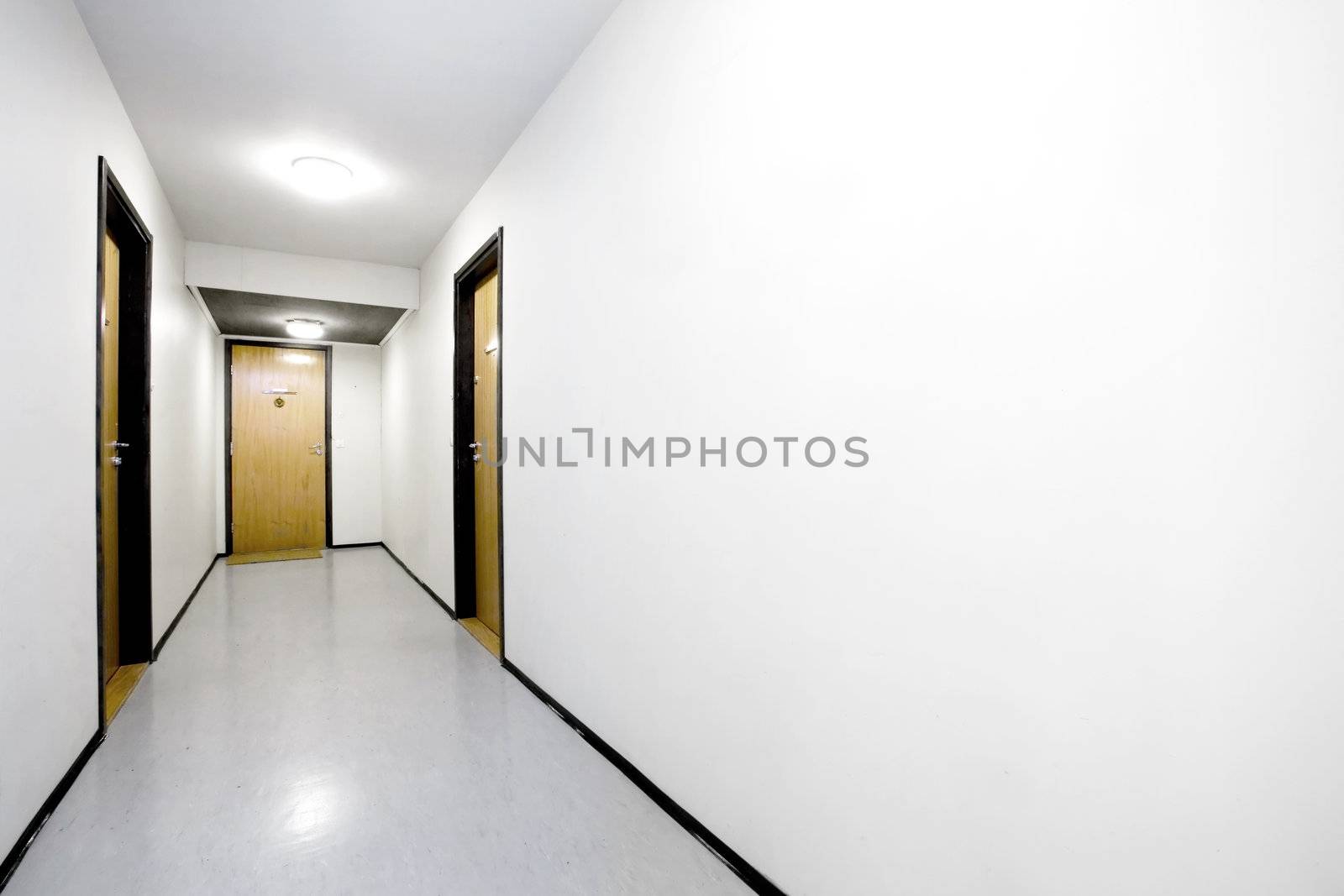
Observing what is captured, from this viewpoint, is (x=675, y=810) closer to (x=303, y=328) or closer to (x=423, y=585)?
(x=423, y=585)

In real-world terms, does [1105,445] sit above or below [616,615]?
above

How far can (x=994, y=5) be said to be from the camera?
3.56 feet

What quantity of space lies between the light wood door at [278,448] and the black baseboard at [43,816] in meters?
4.71

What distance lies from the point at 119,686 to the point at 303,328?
3907 mm

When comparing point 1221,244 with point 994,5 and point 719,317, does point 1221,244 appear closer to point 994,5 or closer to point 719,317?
point 994,5

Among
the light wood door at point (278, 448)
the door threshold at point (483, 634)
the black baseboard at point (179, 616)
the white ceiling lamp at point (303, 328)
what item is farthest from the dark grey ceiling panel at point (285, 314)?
the door threshold at point (483, 634)

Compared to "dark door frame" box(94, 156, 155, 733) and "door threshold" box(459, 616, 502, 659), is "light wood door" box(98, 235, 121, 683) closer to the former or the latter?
"dark door frame" box(94, 156, 155, 733)

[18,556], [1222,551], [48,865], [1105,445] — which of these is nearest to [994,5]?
[1105,445]

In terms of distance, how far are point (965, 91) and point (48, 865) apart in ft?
9.35

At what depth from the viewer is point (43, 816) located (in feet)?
6.00

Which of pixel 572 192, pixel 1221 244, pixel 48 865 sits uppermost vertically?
pixel 572 192

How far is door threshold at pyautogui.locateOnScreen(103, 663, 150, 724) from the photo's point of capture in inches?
101

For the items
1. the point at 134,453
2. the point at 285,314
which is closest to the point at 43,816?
the point at 134,453

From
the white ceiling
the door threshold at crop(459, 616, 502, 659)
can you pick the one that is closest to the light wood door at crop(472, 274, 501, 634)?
the door threshold at crop(459, 616, 502, 659)
